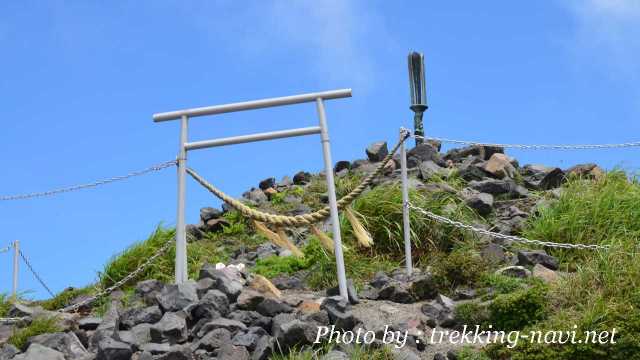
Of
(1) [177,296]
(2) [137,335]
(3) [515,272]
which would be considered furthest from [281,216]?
(3) [515,272]

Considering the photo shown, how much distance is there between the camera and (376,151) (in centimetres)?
A: 1506

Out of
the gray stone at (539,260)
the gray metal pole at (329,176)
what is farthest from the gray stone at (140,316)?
the gray stone at (539,260)

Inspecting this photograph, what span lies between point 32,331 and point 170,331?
1680 mm

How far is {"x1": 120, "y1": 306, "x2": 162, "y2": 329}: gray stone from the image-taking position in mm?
7922

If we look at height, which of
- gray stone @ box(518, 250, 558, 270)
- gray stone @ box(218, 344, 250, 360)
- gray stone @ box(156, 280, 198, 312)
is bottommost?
gray stone @ box(218, 344, 250, 360)

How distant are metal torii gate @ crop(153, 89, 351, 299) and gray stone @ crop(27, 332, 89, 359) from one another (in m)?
1.18

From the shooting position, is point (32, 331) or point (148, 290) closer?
point (32, 331)

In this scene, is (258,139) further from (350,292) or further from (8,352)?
(8,352)

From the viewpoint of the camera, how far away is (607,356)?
677cm

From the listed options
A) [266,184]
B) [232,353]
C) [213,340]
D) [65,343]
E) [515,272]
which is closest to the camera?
[232,353]

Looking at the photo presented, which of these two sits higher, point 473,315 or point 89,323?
point 473,315

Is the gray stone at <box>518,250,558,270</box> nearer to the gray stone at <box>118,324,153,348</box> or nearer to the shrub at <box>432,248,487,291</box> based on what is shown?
the shrub at <box>432,248,487,291</box>

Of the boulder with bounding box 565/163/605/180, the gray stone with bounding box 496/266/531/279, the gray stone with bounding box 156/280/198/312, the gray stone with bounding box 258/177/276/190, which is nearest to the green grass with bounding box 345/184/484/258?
the gray stone with bounding box 496/266/531/279

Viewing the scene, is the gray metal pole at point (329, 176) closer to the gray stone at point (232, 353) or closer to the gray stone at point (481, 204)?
the gray stone at point (232, 353)
